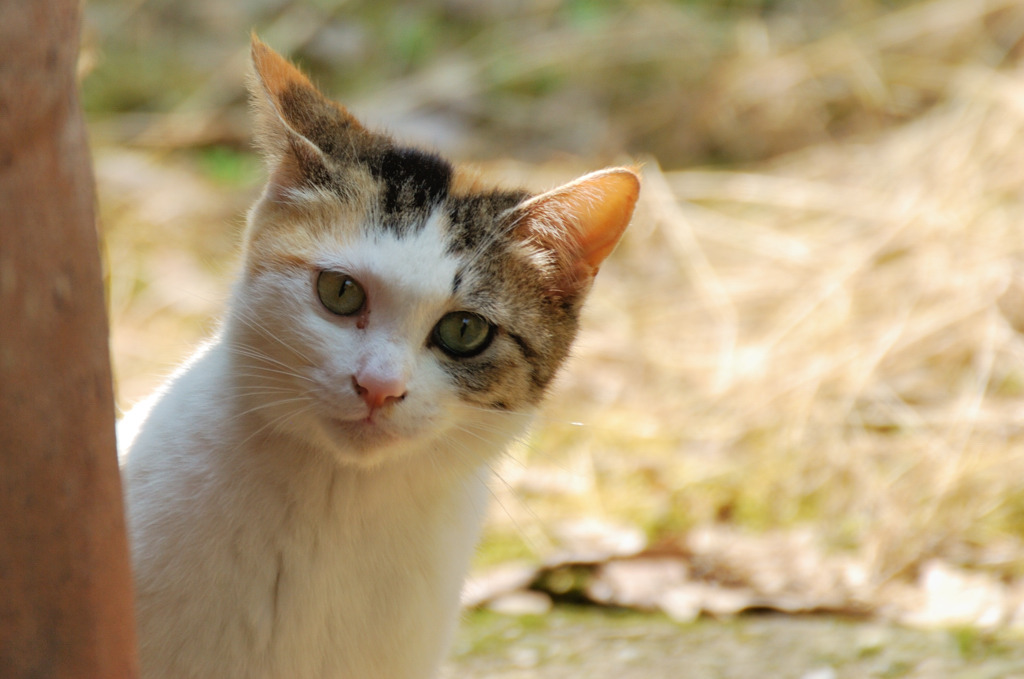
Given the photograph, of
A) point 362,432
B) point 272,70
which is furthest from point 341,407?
point 272,70

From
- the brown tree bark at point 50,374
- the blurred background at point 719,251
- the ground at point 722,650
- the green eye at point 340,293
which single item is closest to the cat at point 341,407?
the green eye at point 340,293

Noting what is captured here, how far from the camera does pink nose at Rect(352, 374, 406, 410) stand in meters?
1.30

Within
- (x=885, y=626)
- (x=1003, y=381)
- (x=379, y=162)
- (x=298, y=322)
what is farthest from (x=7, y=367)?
(x=1003, y=381)

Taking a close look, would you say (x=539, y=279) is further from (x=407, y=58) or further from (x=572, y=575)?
(x=407, y=58)

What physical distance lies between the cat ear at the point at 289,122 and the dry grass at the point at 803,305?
1.24 ft

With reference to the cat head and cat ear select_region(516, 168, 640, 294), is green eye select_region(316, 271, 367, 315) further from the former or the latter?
cat ear select_region(516, 168, 640, 294)

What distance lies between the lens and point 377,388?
1302 millimetres

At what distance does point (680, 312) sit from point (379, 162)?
2.27 m

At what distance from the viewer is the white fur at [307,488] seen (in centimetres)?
138

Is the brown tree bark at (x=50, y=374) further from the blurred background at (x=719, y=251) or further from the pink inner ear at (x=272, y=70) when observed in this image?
the blurred background at (x=719, y=251)

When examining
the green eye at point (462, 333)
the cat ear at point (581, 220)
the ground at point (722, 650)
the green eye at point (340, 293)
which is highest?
the cat ear at point (581, 220)

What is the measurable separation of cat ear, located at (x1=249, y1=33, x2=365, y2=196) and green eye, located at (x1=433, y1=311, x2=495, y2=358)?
32cm

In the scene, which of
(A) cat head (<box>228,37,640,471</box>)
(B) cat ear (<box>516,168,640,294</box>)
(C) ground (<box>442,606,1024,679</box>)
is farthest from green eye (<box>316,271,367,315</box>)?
(C) ground (<box>442,606,1024,679</box>)

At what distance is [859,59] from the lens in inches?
187
